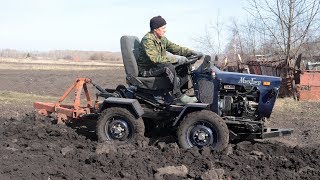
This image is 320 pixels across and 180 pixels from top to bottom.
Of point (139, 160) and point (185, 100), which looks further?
point (185, 100)

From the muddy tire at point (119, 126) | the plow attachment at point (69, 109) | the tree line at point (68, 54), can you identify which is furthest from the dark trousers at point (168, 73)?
the tree line at point (68, 54)

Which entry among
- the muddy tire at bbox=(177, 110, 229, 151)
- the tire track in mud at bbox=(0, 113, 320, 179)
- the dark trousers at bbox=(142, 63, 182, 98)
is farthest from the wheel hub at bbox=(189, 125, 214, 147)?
the dark trousers at bbox=(142, 63, 182, 98)

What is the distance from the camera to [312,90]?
49.9 feet

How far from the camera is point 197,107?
26.4 ft

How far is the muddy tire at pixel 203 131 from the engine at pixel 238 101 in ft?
1.55

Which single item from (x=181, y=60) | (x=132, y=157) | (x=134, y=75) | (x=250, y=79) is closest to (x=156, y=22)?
(x=181, y=60)

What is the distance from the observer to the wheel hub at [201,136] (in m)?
7.91

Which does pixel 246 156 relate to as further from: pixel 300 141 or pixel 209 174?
pixel 300 141

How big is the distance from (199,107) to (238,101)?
2.44ft

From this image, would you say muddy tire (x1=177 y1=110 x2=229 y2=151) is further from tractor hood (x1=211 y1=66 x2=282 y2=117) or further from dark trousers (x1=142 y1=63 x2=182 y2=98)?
tractor hood (x1=211 y1=66 x2=282 y2=117)

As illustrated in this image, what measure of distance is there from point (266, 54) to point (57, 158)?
1420 cm

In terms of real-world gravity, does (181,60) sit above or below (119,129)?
above

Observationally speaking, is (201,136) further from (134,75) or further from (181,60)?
(134,75)

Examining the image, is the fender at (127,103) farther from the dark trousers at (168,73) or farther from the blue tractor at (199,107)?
the dark trousers at (168,73)
